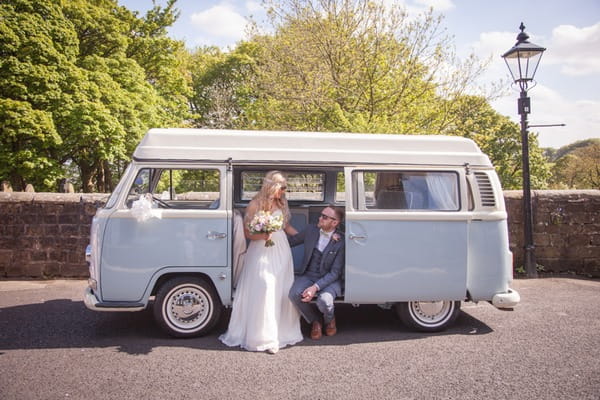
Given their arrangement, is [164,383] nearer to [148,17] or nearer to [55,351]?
[55,351]

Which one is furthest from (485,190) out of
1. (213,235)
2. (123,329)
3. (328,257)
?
(123,329)

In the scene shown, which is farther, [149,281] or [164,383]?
[149,281]

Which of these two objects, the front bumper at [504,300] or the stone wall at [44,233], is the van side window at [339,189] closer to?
the front bumper at [504,300]

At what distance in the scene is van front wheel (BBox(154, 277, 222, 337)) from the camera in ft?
17.8

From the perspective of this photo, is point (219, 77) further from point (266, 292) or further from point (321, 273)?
point (266, 292)

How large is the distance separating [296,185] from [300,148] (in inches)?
56.0

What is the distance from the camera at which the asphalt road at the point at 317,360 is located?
4195 mm

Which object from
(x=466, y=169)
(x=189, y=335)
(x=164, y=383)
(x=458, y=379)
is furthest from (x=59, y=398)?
(x=466, y=169)

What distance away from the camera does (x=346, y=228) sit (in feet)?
18.3

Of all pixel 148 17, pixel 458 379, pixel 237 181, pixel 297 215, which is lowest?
pixel 458 379

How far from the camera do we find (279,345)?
5316mm

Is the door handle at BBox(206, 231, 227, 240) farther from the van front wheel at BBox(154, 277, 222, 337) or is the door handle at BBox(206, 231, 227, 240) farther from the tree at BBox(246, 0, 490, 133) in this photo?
the tree at BBox(246, 0, 490, 133)

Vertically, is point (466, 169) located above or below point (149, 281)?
above

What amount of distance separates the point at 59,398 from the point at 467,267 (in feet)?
14.8
